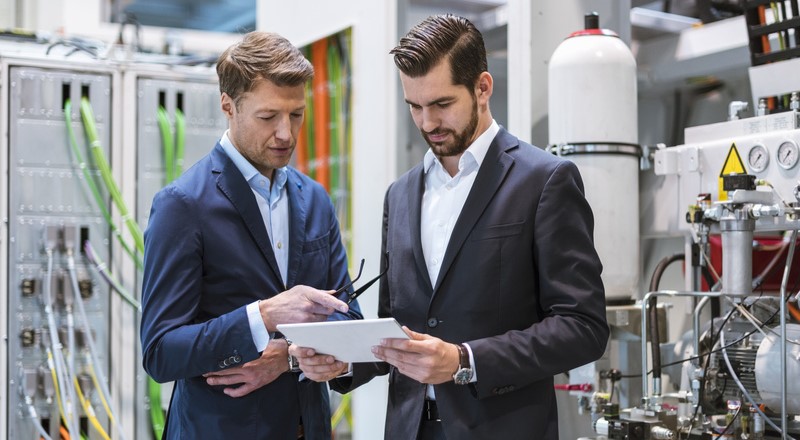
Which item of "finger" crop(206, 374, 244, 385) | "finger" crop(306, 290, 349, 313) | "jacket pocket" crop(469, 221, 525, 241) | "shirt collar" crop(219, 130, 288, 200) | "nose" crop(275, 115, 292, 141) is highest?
"nose" crop(275, 115, 292, 141)

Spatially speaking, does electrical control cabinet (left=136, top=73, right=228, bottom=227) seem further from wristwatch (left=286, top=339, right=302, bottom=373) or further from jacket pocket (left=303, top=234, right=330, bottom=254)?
wristwatch (left=286, top=339, right=302, bottom=373)

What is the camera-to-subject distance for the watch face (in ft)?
4.75

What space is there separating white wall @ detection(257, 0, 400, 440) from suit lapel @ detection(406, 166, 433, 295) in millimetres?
1220

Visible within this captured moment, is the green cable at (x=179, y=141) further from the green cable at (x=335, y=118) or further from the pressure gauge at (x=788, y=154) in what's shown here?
the pressure gauge at (x=788, y=154)

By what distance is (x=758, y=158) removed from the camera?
2.11 metres

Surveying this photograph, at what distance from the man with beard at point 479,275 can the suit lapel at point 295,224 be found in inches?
10.1

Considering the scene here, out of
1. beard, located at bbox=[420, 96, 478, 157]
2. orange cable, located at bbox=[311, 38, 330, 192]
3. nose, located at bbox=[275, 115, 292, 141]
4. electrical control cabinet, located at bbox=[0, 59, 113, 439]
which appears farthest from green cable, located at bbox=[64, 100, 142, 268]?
beard, located at bbox=[420, 96, 478, 157]

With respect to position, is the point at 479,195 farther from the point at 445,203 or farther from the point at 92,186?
the point at 92,186

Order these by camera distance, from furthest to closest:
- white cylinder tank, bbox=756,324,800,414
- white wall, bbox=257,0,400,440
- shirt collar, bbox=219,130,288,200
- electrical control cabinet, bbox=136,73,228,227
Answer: electrical control cabinet, bbox=136,73,228,227 → white wall, bbox=257,0,400,440 → white cylinder tank, bbox=756,324,800,414 → shirt collar, bbox=219,130,288,200

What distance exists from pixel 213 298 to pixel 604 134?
3.79 feet

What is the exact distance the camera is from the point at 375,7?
2.97 m

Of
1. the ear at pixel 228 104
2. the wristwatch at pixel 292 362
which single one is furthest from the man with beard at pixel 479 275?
the ear at pixel 228 104

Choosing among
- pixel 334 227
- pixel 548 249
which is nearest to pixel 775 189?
pixel 548 249

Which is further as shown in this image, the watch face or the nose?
the nose
